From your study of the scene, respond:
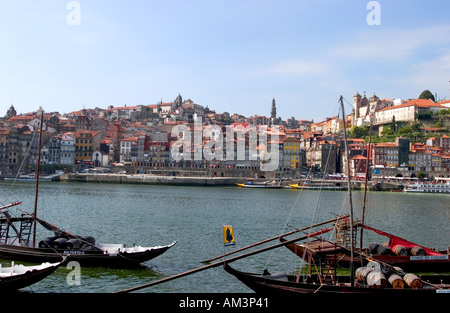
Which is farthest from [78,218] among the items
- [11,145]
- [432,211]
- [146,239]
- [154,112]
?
[154,112]

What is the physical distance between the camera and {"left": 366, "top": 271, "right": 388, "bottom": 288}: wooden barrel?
14383mm

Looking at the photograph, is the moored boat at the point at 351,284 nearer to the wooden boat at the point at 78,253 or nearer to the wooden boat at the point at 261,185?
the wooden boat at the point at 78,253

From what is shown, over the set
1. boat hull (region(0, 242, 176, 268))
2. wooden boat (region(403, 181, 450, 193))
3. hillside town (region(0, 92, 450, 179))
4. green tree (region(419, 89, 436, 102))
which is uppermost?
green tree (region(419, 89, 436, 102))

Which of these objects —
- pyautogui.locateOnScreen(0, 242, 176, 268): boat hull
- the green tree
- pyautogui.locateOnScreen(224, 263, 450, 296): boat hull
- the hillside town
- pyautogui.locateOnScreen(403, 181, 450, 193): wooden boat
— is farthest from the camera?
the green tree

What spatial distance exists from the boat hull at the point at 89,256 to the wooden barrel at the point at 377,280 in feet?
27.9

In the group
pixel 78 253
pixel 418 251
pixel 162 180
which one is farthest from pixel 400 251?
pixel 162 180

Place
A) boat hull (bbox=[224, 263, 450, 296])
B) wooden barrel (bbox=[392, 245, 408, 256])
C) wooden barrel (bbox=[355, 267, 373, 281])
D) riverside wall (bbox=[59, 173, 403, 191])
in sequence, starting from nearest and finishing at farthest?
boat hull (bbox=[224, 263, 450, 296]) → wooden barrel (bbox=[355, 267, 373, 281]) → wooden barrel (bbox=[392, 245, 408, 256]) → riverside wall (bbox=[59, 173, 403, 191])

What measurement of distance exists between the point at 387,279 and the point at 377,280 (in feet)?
1.93

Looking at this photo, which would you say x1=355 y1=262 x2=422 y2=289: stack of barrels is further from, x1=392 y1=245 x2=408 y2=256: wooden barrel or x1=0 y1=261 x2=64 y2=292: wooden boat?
x1=0 y1=261 x2=64 y2=292: wooden boat

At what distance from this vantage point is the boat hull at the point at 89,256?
62.1 feet

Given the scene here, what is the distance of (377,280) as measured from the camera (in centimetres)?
1441

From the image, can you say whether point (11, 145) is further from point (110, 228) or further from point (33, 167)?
point (110, 228)

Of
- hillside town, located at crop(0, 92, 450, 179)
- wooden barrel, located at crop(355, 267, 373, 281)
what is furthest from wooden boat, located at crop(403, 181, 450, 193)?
wooden barrel, located at crop(355, 267, 373, 281)

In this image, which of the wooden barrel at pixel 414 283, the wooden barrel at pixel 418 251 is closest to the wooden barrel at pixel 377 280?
the wooden barrel at pixel 414 283
